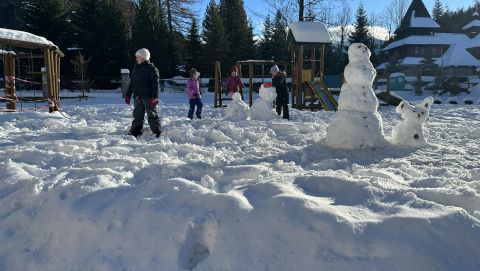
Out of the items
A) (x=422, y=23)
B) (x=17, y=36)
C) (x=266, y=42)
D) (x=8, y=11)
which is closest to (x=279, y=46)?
(x=266, y=42)

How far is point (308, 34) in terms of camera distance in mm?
16734

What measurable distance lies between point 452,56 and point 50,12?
119 feet

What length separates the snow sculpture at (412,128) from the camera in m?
6.43

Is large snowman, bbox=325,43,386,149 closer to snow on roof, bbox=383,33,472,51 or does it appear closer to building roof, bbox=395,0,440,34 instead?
snow on roof, bbox=383,33,472,51

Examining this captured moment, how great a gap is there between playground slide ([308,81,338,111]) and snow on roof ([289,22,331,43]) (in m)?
1.76

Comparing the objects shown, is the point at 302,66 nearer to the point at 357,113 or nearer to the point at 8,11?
the point at 357,113

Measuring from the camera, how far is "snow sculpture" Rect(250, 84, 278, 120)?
1080 cm

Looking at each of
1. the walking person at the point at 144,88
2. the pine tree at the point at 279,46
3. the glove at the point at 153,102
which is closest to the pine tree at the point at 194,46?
the pine tree at the point at 279,46

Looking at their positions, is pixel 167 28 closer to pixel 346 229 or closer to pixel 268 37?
pixel 268 37

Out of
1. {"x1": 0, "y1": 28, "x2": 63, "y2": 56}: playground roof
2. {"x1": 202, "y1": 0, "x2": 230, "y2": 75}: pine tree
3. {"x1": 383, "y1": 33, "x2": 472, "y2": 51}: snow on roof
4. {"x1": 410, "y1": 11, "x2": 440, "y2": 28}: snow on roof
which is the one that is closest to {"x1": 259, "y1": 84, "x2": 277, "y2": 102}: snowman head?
{"x1": 0, "y1": 28, "x2": 63, "y2": 56}: playground roof

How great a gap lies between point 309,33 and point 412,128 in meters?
11.1

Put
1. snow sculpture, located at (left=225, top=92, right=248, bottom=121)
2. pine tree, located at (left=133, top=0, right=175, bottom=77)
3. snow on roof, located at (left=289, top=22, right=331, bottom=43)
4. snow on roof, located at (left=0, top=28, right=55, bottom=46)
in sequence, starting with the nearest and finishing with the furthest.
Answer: snow on roof, located at (left=0, top=28, right=55, bottom=46), snow sculpture, located at (left=225, top=92, right=248, bottom=121), snow on roof, located at (left=289, top=22, right=331, bottom=43), pine tree, located at (left=133, top=0, right=175, bottom=77)

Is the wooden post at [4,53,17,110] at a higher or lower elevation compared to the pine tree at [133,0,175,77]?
lower

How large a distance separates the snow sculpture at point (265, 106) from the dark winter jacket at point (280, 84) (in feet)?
0.44
